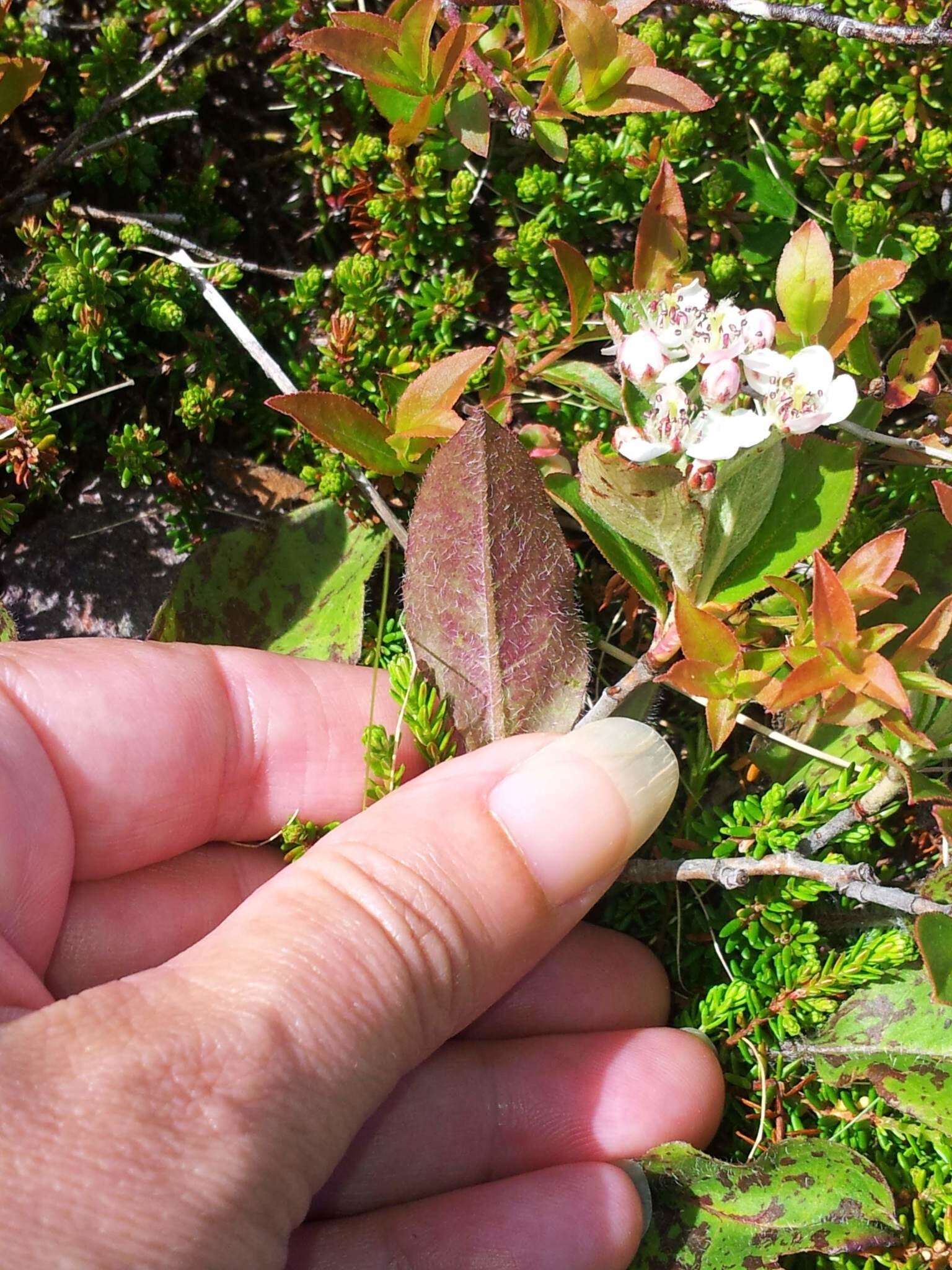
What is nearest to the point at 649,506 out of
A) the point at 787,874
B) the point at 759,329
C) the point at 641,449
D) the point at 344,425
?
the point at 641,449

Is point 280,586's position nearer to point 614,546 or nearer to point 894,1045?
point 614,546

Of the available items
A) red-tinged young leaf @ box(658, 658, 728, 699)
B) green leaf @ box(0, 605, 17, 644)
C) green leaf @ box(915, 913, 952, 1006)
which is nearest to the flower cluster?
red-tinged young leaf @ box(658, 658, 728, 699)

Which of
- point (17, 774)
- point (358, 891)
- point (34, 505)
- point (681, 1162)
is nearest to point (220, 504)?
point (34, 505)

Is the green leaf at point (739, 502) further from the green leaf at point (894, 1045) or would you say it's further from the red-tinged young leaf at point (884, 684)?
the green leaf at point (894, 1045)

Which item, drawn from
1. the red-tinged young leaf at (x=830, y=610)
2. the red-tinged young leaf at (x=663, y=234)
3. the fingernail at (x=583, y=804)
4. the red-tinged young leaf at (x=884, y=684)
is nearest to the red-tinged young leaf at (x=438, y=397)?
the red-tinged young leaf at (x=663, y=234)

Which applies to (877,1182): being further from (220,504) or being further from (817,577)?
(220,504)
